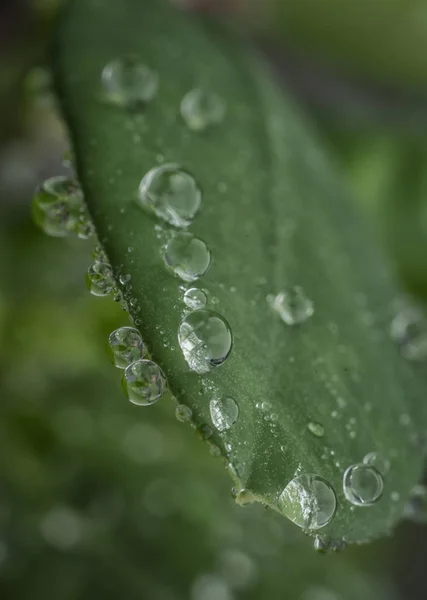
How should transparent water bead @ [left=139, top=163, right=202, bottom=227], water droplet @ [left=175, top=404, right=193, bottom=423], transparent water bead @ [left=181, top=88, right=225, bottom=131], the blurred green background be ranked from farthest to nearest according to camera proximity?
the blurred green background, transparent water bead @ [left=181, top=88, right=225, bottom=131], transparent water bead @ [left=139, top=163, right=202, bottom=227], water droplet @ [left=175, top=404, right=193, bottom=423]

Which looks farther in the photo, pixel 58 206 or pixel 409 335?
pixel 409 335

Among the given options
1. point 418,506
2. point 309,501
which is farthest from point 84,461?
point 309,501

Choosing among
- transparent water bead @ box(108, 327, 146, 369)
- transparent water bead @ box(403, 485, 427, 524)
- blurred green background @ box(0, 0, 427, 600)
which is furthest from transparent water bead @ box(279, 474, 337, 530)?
blurred green background @ box(0, 0, 427, 600)

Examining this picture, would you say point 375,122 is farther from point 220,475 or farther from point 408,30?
point 220,475

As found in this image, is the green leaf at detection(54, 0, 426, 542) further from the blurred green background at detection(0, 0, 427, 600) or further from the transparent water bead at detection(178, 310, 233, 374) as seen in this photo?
the blurred green background at detection(0, 0, 427, 600)

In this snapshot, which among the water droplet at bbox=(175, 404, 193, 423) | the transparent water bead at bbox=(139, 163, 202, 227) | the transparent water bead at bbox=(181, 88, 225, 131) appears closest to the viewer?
the water droplet at bbox=(175, 404, 193, 423)

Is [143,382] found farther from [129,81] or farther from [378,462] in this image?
[129,81]
